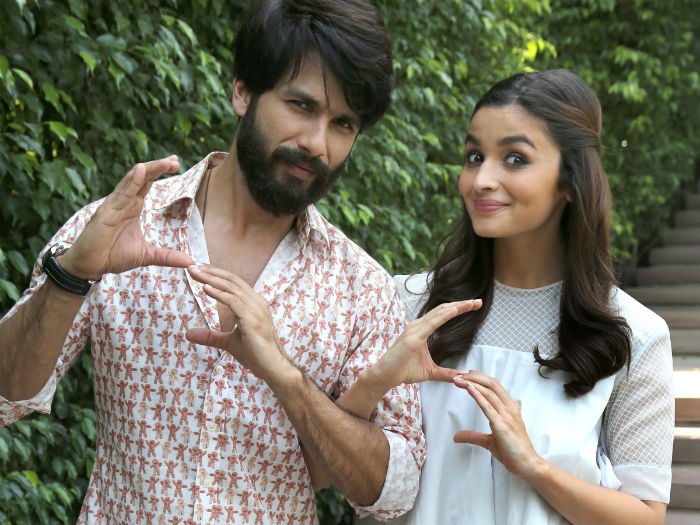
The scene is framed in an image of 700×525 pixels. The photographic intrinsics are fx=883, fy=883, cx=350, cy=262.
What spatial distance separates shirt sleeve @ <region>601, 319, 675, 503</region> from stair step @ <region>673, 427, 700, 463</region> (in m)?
2.93

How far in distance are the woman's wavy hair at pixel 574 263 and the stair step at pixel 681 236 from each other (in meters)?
7.56

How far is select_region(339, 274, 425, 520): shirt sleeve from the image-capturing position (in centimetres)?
196

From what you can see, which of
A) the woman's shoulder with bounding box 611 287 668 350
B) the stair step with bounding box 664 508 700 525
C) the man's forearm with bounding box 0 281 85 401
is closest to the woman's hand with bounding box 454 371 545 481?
the woman's shoulder with bounding box 611 287 668 350

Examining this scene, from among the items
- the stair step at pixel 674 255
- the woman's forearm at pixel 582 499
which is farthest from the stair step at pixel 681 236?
the woman's forearm at pixel 582 499

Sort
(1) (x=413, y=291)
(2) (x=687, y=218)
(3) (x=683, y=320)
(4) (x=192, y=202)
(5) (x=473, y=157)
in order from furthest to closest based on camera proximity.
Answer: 1. (2) (x=687, y=218)
2. (3) (x=683, y=320)
3. (1) (x=413, y=291)
4. (5) (x=473, y=157)
5. (4) (x=192, y=202)

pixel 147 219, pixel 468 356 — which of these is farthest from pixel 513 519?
pixel 147 219

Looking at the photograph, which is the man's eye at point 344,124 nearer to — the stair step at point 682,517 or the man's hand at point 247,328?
the man's hand at point 247,328

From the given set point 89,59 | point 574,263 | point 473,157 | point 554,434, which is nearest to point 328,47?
point 473,157

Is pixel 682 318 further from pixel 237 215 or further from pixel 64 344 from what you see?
pixel 64 344

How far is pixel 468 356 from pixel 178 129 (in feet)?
5.15

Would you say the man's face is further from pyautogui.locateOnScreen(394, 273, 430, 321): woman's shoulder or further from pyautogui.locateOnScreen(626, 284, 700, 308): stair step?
pyautogui.locateOnScreen(626, 284, 700, 308): stair step

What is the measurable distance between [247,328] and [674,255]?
27.0 ft

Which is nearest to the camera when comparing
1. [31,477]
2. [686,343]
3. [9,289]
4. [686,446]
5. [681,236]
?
[9,289]

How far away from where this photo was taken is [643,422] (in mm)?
2012
